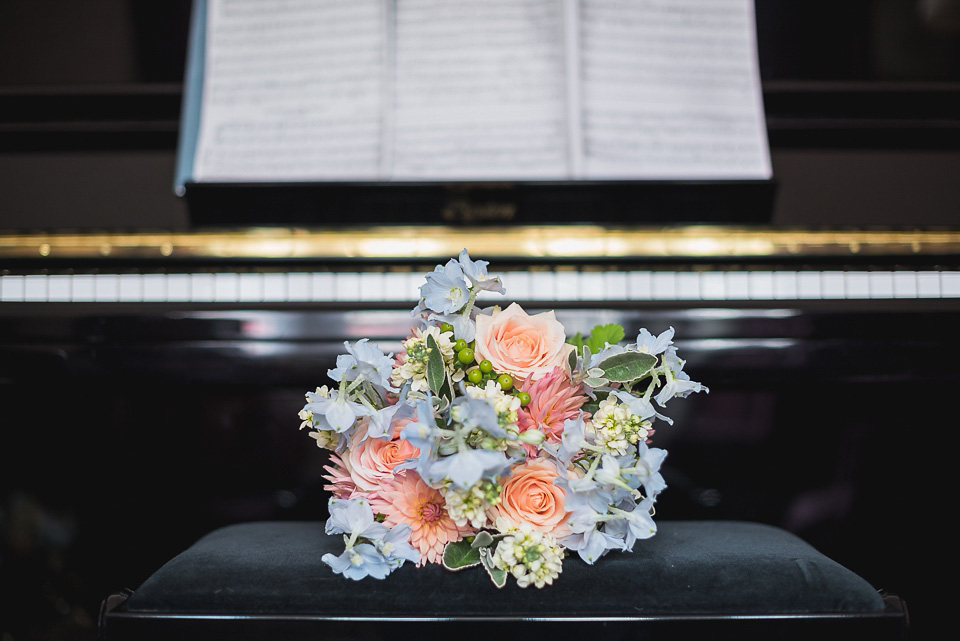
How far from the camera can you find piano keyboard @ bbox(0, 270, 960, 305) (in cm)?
112

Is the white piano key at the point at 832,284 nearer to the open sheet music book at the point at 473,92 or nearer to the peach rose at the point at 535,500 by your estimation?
the open sheet music book at the point at 473,92

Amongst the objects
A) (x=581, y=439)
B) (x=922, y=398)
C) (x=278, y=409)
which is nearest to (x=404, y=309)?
(x=278, y=409)

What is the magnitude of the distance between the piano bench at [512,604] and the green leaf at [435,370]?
0.22 meters

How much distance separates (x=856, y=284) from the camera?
44.6 inches

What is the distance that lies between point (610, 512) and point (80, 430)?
0.99 meters

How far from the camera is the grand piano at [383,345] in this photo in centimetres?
107

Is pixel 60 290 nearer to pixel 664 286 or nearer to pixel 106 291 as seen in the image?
pixel 106 291

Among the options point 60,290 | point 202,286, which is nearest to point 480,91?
point 202,286

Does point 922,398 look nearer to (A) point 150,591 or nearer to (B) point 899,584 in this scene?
(B) point 899,584

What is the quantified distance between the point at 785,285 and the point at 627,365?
0.51 m

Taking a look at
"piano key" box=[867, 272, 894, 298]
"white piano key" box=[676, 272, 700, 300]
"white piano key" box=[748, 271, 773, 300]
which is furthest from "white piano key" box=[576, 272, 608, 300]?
"piano key" box=[867, 272, 894, 298]

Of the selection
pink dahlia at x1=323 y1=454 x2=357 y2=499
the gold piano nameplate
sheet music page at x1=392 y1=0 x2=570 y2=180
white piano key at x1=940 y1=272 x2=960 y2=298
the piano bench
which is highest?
sheet music page at x1=392 y1=0 x2=570 y2=180

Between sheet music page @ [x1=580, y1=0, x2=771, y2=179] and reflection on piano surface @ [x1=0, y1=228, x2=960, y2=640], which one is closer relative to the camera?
reflection on piano surface @ [x1=0, y1=228, x2=960, y2=640]

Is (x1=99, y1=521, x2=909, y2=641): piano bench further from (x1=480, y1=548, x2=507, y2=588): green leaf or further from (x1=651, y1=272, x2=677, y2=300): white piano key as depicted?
(x1=651, y1=272, x2=677, y2=300): white piano key
